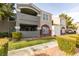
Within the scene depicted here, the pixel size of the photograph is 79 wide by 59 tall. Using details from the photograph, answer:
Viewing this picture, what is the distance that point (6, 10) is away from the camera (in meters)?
3.46

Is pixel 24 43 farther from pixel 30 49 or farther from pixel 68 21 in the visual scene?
pixel 68 21

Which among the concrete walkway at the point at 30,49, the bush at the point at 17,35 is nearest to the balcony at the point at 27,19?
the bush at the point at 17,35

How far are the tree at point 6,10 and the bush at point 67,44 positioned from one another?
1.27m

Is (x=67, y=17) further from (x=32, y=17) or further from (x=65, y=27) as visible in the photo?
(x=32, y=17)

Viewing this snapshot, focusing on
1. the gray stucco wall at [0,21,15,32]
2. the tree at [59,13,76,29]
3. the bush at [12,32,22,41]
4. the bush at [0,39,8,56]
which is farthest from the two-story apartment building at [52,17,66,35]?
the bush at [0,39,8,56]

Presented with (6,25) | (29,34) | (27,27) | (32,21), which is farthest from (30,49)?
(6,25)

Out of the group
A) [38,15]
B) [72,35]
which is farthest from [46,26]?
[72,35]

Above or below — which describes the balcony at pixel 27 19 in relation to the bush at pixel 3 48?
above

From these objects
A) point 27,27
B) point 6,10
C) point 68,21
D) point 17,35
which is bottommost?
point 17,35

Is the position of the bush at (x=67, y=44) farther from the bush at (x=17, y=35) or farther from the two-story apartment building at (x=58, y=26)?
the bush at (x=17, y=35)

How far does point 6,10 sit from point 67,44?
1.59 meters

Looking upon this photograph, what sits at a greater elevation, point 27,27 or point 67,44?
point 27,27

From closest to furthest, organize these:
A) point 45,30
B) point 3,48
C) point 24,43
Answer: point 3,48
point 24,43
point 45,30

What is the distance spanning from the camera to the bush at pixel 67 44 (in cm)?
336
